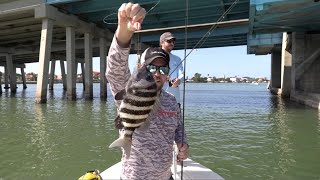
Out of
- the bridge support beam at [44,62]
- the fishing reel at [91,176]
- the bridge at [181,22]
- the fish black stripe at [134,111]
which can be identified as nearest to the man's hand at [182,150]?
the fish black stripe at [134,111]

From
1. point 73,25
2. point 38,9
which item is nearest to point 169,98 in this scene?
point 38,9

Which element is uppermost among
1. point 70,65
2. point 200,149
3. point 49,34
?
point 49,34

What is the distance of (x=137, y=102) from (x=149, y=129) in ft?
1.13

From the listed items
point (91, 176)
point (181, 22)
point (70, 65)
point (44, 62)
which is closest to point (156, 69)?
point (91, 176)

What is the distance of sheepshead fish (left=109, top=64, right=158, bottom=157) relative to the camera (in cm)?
207

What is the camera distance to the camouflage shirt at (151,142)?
2.25 m

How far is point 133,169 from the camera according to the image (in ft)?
7.70

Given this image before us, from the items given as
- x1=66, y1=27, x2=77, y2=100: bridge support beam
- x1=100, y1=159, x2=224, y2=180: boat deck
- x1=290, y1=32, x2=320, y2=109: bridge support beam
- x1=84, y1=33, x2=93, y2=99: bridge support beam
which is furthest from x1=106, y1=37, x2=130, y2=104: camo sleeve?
x1=290, y1=32, x2=320, y2=109: bridge support beam

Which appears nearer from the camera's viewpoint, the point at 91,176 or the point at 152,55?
→ the point at 152,55

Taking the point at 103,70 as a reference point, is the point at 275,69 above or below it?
above

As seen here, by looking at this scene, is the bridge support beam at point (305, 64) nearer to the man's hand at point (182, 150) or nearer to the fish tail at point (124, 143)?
the man's hand at point (182, 150)

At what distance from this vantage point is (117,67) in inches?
85.8

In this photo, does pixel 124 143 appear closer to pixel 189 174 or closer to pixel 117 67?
pixel 117 67

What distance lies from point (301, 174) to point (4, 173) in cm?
619
